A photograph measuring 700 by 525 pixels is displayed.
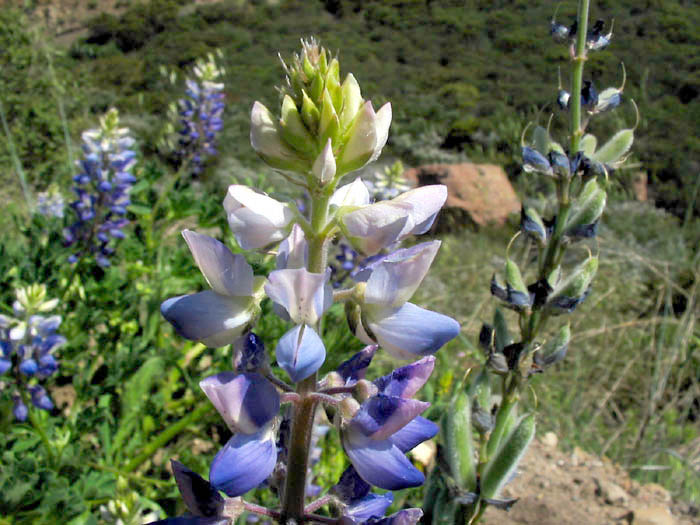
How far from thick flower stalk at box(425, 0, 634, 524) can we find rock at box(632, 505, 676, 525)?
84 centimetres

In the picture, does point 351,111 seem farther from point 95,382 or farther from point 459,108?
point 459,108

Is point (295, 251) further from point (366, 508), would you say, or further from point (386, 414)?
point (366, 508)

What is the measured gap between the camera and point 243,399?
0.83 m

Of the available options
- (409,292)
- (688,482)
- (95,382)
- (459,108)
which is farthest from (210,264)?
(459,108)

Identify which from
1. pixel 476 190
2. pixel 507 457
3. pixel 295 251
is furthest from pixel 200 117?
pixel 476 190

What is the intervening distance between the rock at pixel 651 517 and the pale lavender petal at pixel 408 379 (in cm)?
169

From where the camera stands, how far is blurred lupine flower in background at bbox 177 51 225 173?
13.3 feet

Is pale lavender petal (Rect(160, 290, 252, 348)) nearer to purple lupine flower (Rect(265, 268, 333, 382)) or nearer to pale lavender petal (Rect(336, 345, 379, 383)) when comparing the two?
purple lupine flower (Rect(265, 268, 333, 382))

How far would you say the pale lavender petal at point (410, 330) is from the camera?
0.85 meters

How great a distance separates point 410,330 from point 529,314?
0.88 metres

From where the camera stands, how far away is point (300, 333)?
2.78 feet

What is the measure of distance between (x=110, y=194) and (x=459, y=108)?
1229cm

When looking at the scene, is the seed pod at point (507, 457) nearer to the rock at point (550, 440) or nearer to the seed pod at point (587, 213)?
the seed pod at point (587, 213)

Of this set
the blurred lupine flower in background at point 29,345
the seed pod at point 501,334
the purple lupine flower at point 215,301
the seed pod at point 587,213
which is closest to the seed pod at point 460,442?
the seed pod at point 501,334
